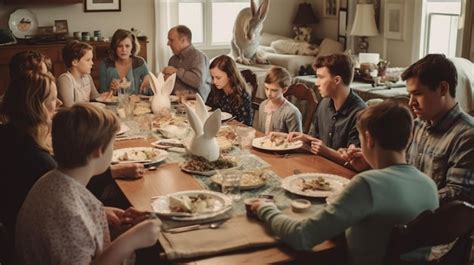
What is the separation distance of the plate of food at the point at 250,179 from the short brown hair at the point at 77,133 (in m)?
→ 0.66

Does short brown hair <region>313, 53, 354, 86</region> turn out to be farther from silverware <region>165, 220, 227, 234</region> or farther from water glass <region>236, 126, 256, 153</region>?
silverware <region>165, 220, 227, 234</region>

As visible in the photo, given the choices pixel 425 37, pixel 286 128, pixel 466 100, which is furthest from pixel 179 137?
pixel 425 37

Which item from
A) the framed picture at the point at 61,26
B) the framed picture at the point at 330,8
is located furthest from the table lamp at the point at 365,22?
the framed picture at the point at 61,26

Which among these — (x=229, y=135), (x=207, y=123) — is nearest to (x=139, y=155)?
(x=207, y=123)

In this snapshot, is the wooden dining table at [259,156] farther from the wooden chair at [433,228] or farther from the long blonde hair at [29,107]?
the long blonde hair at [29,107]

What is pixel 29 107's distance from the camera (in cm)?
204

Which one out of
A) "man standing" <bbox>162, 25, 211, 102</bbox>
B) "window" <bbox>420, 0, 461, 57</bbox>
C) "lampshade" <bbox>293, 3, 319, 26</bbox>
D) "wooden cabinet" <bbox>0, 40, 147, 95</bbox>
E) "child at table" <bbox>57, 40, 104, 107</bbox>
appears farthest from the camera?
"lampshade" <bbox>293, 3, 319, 26</bbox>

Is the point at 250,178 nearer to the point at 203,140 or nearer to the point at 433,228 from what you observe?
the point at 203,140

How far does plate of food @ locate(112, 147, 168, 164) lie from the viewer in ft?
8.03

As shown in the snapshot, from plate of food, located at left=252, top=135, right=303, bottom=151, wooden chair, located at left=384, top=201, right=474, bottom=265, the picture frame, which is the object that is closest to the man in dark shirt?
plate of food, located at left=252, top=135, right=303, bottom=151

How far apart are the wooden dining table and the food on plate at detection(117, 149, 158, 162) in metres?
0.10

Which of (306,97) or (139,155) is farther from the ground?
(306,97)

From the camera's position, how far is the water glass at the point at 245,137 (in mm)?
2701

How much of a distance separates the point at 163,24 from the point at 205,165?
4683mm
